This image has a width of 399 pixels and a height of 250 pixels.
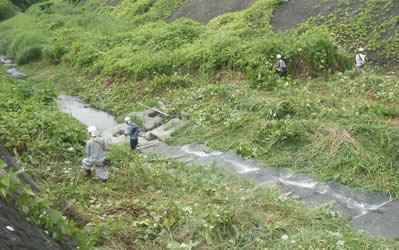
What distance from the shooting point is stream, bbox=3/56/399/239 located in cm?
614

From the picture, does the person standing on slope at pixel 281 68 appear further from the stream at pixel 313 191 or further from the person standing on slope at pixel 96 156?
the person standing on slope at pixel 96 156

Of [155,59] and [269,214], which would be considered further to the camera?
[155,59]

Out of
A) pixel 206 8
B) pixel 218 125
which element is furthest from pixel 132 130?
pixel 206 8

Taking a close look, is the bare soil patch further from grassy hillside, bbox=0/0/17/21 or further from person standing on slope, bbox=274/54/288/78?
grassy hillside, bbox=0/0/17/21

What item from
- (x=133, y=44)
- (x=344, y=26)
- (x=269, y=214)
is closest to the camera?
(x=269, y=214)

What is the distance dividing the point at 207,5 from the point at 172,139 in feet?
47.2

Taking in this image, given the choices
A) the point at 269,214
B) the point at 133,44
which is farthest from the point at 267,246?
the point at 133,44

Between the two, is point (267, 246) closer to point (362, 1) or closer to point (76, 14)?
point (362, 1)

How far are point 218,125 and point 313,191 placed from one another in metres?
4.19

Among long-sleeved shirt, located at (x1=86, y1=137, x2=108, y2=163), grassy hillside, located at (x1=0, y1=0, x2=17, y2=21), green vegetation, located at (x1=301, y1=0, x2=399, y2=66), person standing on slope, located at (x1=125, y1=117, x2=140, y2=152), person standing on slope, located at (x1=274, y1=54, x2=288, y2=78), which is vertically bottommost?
grassy hillside, located at (x1=0, y1=0, x2=17, y2=21)

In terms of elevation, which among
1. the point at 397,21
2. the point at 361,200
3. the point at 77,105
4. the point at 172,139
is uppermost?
the point at 397,21

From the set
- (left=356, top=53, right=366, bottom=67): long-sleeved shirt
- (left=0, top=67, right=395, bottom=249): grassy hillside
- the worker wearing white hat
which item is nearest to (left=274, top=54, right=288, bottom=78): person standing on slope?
(left=356, top=53, right=366, bottom=67): long-sleeved shirt

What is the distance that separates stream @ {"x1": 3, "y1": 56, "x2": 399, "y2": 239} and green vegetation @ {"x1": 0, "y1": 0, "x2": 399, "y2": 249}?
290 millimetres

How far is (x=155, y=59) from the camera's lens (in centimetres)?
1636
